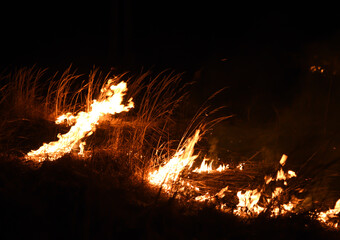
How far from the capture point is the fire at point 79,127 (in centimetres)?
466

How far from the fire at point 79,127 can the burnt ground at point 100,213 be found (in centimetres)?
57

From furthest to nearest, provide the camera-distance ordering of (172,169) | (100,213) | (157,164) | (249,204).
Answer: (157,164) < (172,169) < (249,204) < (100,213)

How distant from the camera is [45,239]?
293 cm

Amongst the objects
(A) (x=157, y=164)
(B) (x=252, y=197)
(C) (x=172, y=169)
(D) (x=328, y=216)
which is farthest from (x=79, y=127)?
(D) (x=328, y=216)

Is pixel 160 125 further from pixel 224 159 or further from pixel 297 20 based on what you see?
pixel 297 20

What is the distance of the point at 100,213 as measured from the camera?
3.23 m

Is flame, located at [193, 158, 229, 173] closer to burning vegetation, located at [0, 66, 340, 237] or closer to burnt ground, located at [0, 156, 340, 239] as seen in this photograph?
burning vegetation, located at [0, 66, 340, 237]

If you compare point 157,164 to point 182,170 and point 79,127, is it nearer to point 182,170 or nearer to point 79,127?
point 182,170

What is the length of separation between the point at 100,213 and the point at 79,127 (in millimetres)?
2169

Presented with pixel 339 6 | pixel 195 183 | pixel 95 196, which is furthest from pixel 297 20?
pixel 95 196

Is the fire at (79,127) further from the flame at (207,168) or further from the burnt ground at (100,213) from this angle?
the flame at (207,168)

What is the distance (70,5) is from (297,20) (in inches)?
376

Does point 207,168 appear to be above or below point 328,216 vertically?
above

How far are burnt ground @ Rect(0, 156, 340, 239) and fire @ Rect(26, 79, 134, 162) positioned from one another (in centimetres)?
57
